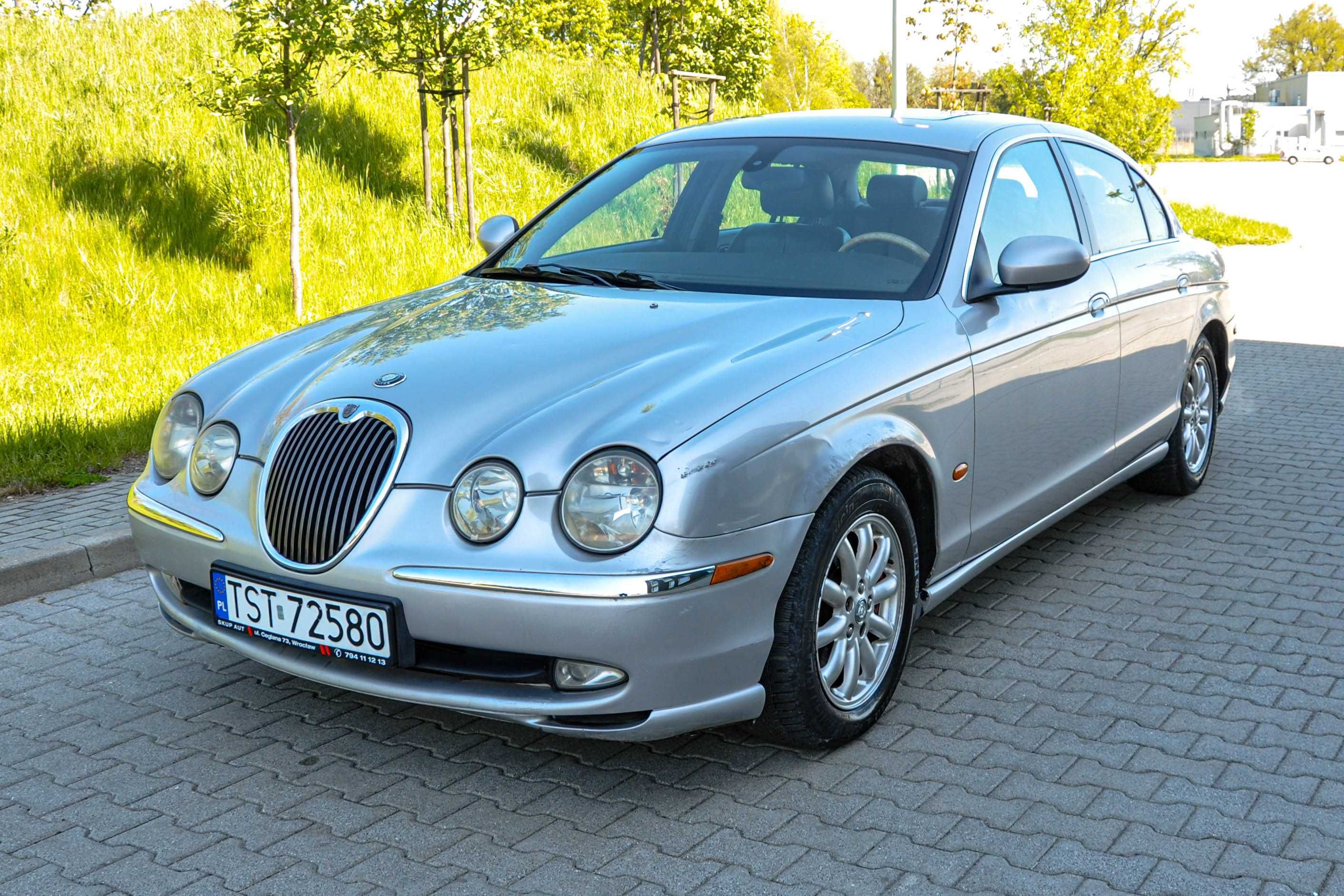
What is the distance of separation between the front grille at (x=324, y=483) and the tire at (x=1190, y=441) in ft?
12.9

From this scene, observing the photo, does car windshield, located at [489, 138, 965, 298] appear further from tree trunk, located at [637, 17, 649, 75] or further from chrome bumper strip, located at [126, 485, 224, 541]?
tree trunk, located at [637, 17, 649, 75]

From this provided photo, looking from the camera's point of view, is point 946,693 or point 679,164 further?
point 679,164

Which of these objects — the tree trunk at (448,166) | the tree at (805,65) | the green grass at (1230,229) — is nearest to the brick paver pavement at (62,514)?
the tree trunk at (448,166)

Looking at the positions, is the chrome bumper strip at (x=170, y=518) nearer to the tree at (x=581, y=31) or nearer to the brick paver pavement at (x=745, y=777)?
the brick paver pavement at (x=745, y=777)

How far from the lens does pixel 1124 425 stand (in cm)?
509

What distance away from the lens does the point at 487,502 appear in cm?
299

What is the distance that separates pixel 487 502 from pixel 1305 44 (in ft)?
457

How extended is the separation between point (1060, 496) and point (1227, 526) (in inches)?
56.8

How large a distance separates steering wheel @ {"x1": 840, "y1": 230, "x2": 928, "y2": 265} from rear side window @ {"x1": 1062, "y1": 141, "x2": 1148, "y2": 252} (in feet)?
4.04

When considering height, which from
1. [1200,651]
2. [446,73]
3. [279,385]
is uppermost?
[446,73]

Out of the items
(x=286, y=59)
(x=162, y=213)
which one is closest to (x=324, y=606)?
(x=286, y=59)

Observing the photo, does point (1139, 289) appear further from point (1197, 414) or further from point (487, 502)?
point (487, 502)

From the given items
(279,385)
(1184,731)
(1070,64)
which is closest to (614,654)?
(279,385)

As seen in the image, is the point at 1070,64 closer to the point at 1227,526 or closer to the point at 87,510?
the point at 1227,526
